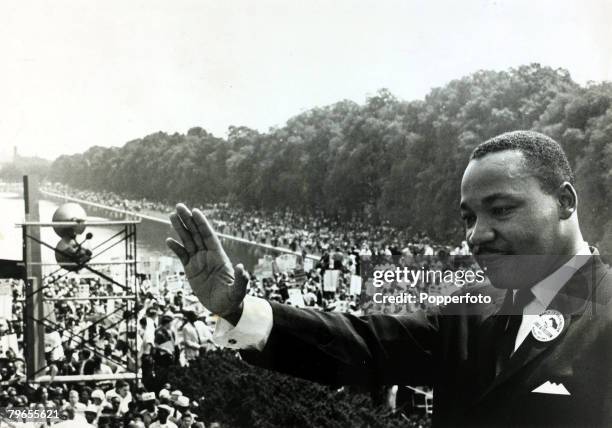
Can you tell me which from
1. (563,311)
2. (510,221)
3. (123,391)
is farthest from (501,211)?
(123,391)

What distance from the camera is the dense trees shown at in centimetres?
911

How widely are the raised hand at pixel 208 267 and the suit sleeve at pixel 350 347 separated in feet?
0.43

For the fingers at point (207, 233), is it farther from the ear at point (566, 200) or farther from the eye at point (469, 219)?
the ear at point (566, 200)

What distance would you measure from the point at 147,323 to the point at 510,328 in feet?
16.4

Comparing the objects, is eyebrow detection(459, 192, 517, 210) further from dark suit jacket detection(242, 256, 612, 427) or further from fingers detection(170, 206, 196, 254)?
fingers detection(170, 206, 196, 254)

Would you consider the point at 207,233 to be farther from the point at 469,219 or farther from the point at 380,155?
the point at 380,155

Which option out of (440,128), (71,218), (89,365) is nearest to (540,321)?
(71,218)

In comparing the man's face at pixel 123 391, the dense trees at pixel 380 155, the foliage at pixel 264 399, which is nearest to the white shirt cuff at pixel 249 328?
the foliage at pixel 264 399

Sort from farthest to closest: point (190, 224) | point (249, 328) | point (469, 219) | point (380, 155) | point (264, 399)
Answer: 1. point (380, 155)
2. point (264, 399)
3. point (469, 219)
4. point (249, 328)
5. point (190, 224)

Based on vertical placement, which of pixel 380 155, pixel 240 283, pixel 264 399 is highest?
pixel 380 155

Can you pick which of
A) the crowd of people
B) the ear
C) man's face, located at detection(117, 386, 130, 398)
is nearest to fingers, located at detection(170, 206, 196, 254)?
the ear

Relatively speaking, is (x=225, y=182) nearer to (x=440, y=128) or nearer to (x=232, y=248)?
(x=232, y=248)

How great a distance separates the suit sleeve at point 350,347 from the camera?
134 cm

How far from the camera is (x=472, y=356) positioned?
144 centimetres
